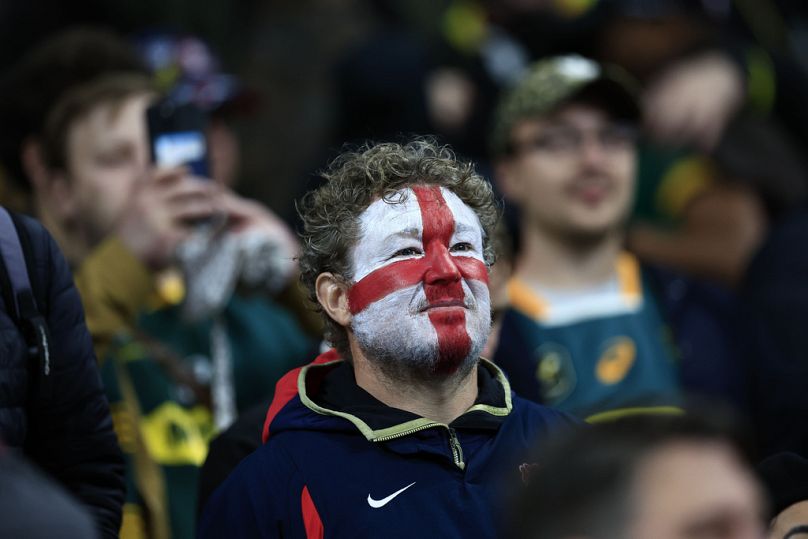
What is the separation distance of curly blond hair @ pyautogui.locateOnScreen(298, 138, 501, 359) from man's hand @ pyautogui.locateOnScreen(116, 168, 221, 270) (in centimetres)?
121

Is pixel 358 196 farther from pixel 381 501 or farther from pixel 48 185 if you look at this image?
pixel 48 185

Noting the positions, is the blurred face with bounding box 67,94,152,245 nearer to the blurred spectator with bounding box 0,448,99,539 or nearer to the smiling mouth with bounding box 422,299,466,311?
the smiling mouth with bounding box 422,299,466,311

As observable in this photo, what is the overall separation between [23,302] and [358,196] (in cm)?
81

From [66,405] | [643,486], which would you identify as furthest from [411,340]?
[643,486]

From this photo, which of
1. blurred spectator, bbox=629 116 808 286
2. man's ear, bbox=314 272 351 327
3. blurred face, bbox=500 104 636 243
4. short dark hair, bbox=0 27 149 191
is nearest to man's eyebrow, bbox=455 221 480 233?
man's ear, bbox=314 272 351 327

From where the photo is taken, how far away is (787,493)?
3.27 m

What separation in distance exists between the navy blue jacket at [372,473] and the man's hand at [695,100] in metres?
3.35

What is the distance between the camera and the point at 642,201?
661cm

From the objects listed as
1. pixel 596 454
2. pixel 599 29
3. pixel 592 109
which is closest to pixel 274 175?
pixel 599 29

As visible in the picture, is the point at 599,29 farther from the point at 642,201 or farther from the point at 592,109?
the point at 592,109

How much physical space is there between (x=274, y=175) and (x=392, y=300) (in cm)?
460

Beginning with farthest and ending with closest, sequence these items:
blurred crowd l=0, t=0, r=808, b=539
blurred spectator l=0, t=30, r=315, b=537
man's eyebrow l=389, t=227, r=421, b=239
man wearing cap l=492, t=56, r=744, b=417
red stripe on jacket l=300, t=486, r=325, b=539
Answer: man wearing cap l=492, t=56, r=744, b=417 → blurred spectator l=0, t=30, r=315, b=537 → man's eyebrow l=389, t=227, r=421, b=239 → red stripe on jacket l=300, t=486, r=325, b=539 → blurred crowd l=0, t=0, r=808, b=539

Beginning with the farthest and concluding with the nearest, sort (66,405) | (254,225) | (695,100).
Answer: (695,100) → (254,225) → (66,405)

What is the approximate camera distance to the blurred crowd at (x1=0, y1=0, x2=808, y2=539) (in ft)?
9.79
